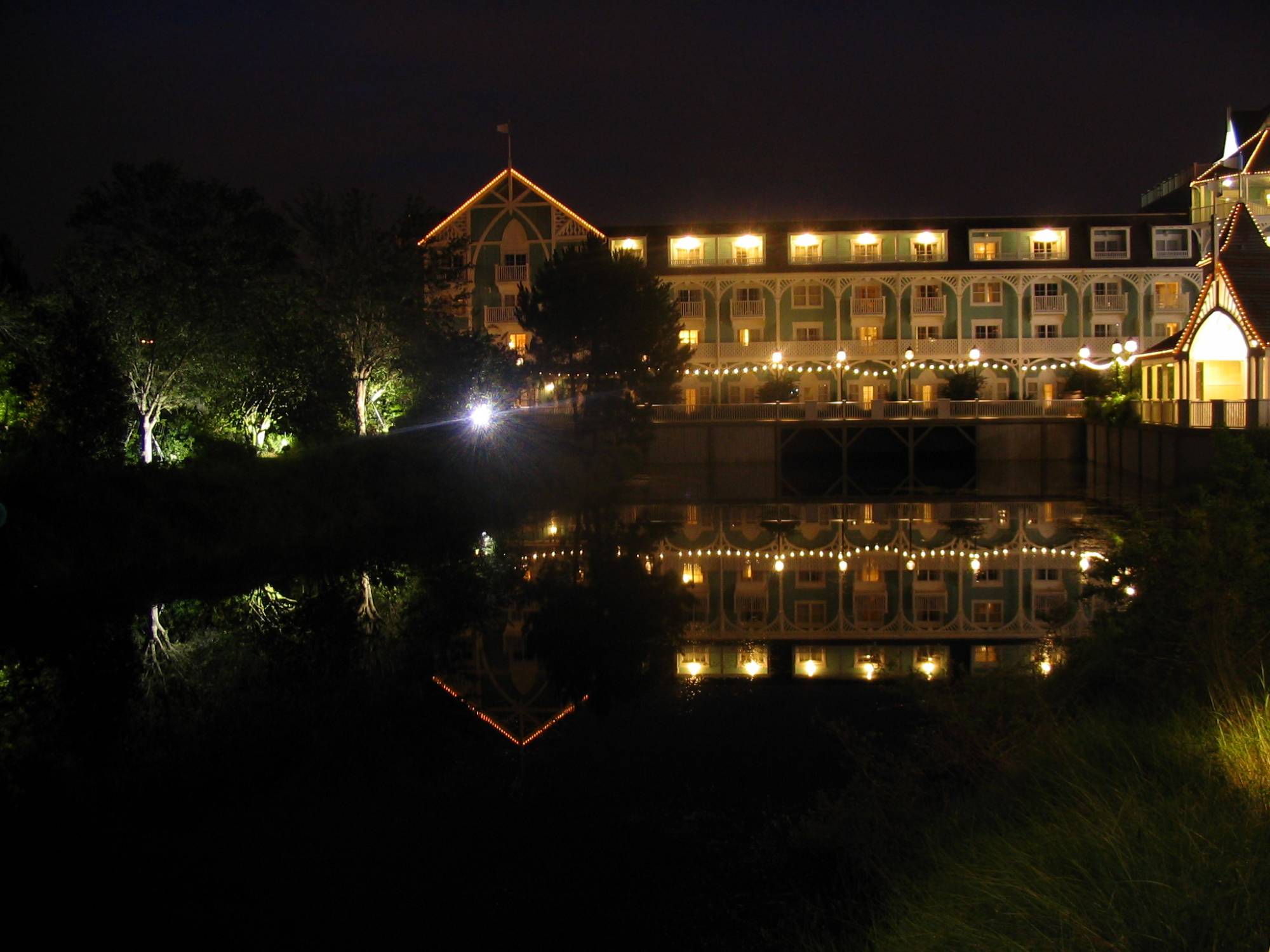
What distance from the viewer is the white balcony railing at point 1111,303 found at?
55375 mm

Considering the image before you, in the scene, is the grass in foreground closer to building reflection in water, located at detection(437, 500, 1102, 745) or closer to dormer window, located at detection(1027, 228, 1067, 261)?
building reflection in water, located at detection(437, 500, 1102, 745)

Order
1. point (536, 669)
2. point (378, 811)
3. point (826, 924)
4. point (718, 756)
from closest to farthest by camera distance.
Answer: point (826, 924), point (378, 811), point (718, 756), point (536, 669)

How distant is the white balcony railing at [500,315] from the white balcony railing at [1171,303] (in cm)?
3073

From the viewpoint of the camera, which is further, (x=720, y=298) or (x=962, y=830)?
(x=720, y=298)

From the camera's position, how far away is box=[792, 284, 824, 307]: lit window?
5688cm

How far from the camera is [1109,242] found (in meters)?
56.6

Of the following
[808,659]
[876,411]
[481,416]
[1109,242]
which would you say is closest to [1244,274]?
[876,411]

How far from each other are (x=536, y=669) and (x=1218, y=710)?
9040mm

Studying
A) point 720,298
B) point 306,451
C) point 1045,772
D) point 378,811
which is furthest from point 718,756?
point 720,298

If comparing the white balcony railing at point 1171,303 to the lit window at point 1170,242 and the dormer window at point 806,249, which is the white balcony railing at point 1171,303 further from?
the dormer window at point 806,249

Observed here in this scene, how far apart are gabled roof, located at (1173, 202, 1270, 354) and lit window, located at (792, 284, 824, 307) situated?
2077cm

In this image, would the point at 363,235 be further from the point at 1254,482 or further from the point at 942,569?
the point at 1254,482

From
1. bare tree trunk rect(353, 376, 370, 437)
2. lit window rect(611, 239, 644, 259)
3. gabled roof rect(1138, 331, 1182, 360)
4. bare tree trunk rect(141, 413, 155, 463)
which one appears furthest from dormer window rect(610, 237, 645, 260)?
bare tree trunk rect(141, 413, 155, 463)

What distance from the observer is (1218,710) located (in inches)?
302
